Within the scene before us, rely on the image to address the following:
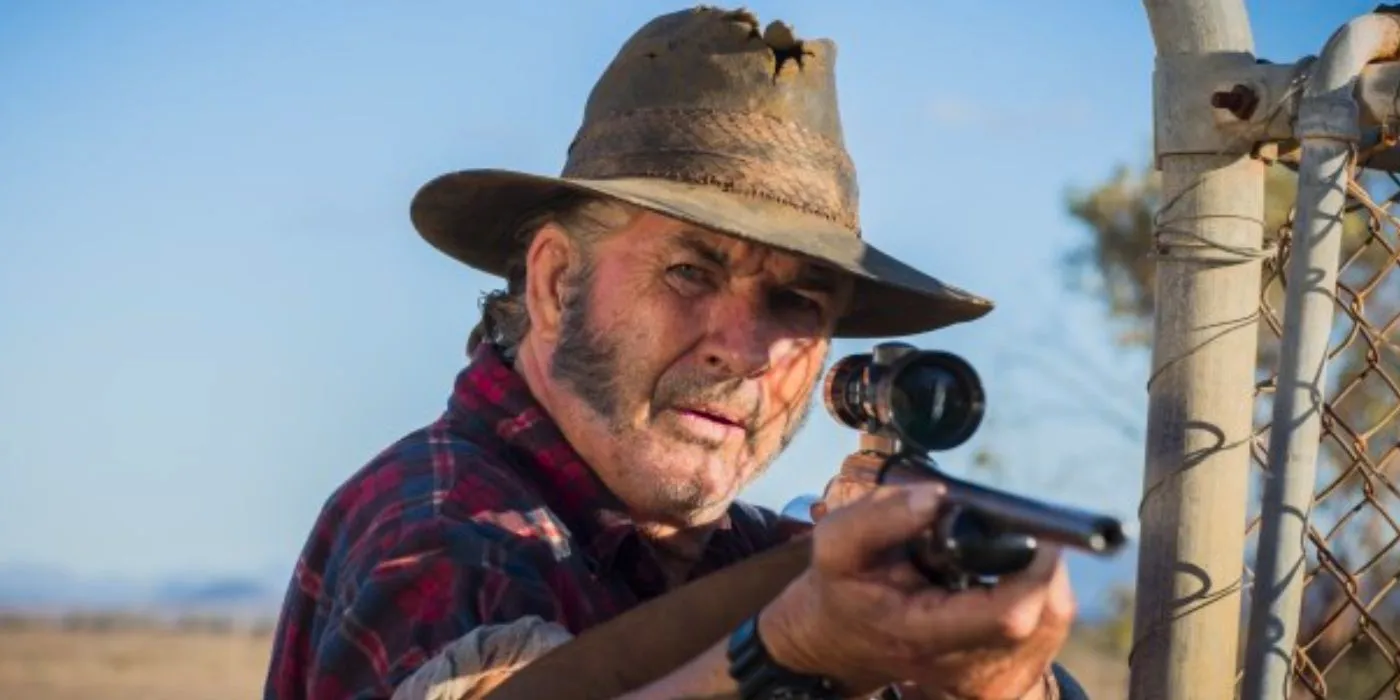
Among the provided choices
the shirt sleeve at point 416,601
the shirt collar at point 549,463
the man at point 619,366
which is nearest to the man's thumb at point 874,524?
the man at point 619,366

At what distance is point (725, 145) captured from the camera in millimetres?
4598

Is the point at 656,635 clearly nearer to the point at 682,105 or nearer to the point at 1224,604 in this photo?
the point at 1224,604

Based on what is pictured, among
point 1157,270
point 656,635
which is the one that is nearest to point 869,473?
point 656,635

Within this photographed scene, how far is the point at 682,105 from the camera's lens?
4633mm

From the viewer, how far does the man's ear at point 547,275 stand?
186 inches

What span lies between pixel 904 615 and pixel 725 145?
179cm

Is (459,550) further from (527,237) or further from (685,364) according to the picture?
(527,237)

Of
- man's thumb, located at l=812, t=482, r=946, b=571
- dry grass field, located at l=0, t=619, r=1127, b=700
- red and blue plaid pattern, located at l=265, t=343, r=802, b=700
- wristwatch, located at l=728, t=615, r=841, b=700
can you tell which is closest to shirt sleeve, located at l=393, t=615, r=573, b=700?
red and blue plaid pattern, located at l=265, t=343, r=802, b=700

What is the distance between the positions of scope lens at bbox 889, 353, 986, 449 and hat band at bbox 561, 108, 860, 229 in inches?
48.0

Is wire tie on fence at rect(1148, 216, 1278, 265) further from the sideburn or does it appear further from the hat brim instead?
the sideburn

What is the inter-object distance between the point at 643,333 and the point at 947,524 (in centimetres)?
171

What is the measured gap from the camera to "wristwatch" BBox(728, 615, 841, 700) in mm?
3164

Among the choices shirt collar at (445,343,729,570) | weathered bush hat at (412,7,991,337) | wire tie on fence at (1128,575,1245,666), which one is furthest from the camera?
weathered bush hat at (412,7,991,337)

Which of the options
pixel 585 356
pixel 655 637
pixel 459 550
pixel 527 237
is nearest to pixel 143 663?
pixel 527 237
